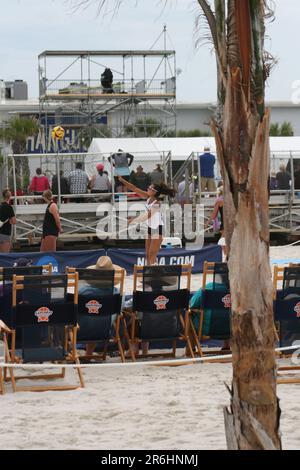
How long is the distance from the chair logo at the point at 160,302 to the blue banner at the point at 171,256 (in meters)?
5.24

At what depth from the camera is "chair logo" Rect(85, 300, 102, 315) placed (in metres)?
9.28

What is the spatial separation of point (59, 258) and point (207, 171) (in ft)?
32.7

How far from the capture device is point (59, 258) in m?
14.3

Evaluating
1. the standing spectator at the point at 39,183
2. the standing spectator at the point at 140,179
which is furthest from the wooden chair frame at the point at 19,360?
the standing spectator at the point at 140,179

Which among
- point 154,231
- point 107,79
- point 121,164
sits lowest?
point 154,231

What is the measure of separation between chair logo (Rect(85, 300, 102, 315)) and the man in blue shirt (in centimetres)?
1450

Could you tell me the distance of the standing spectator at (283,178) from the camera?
23828mm

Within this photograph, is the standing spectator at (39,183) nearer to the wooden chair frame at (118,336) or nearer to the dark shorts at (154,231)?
the dark shorts at (154,231)

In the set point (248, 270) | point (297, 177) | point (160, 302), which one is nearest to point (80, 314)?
point (160, 302)

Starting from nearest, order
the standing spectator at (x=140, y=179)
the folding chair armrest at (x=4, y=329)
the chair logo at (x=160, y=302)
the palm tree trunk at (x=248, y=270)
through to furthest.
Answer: the palm tree trunk at (x=248, y=270) < the folding chair armrest at (x=4, y=329) < the chair logo at (x=160, y=302) < the standing spectator at (x=140, y=179)

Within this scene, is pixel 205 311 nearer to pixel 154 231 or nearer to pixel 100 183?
pixel 154 231

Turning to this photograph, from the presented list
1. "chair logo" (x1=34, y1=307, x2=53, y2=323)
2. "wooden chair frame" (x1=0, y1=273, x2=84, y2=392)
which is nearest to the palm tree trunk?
"wooden chair frame" (x1=0, y1=273, x2=84, y2=392)

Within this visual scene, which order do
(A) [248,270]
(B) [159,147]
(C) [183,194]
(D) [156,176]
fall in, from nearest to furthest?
(A) [248,270], (D) [156,176], (C) [183,194], (B) [159,147]
